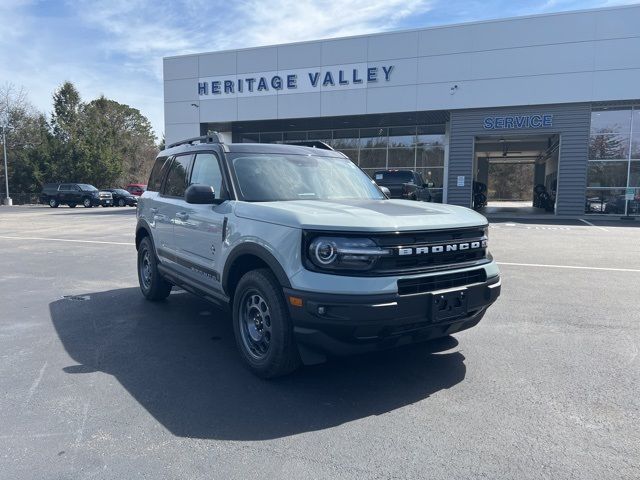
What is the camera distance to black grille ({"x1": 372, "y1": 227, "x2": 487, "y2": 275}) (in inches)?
135

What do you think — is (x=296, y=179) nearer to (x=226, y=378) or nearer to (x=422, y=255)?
(x=422, y=255)

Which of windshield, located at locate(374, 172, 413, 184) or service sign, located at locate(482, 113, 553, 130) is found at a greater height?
service sign, located at locate(482, 113, 553, 130)

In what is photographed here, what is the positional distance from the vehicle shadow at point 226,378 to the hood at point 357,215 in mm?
1281

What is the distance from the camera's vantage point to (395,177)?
17.1m

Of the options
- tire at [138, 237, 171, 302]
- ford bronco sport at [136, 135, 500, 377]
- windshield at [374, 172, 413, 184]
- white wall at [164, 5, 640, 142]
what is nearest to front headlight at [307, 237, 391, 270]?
ford bronco sport at [136, 135, 500, 377]

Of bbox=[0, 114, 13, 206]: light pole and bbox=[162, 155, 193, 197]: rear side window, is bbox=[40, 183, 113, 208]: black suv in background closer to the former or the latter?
bbox=[0, 114, 13, 206]: light pole

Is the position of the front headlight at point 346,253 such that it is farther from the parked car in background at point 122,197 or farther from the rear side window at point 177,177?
the parked car in background at point 122,197

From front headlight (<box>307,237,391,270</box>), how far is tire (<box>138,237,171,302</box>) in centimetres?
348

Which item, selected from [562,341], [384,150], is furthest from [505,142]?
[562,341]

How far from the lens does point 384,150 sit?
1156 inches

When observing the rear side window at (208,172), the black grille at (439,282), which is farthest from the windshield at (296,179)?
the black grille at (439,282)

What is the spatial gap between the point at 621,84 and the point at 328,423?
79.2 ft

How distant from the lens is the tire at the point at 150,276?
249 inches

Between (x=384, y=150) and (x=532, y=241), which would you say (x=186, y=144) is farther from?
(x=384, y=150)
